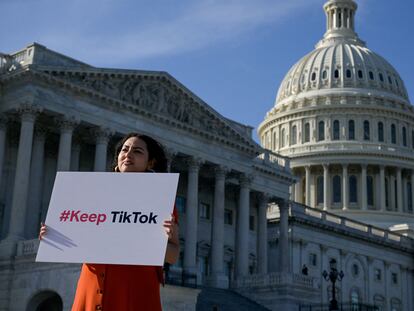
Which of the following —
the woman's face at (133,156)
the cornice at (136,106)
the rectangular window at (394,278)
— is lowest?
the woman's face at (133,156)

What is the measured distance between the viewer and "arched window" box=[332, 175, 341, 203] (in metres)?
107

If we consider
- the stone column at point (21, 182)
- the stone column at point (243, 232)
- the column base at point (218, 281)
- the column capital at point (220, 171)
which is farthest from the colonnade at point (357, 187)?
the stone column at point (21, 182)

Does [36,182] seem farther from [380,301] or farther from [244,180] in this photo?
[380,301]

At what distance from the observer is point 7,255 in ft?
144

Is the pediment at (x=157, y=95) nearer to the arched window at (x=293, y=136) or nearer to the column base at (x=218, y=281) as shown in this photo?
the column base at (x=218, y=281)

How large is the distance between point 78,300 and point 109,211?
31.4 inches

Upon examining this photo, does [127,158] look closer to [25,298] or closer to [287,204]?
[25,298]

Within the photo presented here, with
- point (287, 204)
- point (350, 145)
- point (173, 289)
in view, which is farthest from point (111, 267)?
point (350, 145)

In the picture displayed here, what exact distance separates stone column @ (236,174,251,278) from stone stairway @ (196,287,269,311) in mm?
4204

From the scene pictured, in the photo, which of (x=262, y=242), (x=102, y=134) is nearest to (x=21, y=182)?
(x=102, y=134)

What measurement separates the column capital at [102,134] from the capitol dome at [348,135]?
59790 mm

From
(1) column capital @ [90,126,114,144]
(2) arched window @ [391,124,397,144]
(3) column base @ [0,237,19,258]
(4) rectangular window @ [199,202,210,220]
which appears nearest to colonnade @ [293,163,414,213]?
(2) arched window @ [391,124,397,144]

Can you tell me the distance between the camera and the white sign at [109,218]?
6.50 metres

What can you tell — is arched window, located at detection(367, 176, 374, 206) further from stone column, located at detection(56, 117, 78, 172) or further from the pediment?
stone column, located at detection(56, 117, 78, 172)
